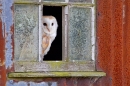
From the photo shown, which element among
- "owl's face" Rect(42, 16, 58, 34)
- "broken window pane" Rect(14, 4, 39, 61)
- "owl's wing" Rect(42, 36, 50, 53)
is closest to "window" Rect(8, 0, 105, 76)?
"broken window pane" Rect(14, 4, 39, 61)

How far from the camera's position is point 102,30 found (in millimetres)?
5723

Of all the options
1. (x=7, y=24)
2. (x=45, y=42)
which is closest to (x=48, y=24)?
(x=45, y=42)

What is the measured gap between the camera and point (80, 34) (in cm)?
570

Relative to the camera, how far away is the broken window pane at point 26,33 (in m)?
5.52

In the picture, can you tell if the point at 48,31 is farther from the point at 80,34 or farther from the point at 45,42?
the point at 80,34

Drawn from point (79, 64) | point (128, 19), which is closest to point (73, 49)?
point (79, 64)

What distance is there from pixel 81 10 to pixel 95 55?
0.36 meters

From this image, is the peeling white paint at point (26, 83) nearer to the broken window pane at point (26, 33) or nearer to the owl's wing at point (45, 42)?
the broken window pane at point (26, 33)

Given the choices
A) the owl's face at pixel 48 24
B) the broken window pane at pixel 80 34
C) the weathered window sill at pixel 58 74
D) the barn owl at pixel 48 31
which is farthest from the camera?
the owl's face at pixel 48 24

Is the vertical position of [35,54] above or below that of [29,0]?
below

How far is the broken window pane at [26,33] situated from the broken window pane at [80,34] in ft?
0.95

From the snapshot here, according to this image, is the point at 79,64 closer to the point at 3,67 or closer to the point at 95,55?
the point at 95,55

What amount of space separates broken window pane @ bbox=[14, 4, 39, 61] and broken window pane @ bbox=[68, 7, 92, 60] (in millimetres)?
290

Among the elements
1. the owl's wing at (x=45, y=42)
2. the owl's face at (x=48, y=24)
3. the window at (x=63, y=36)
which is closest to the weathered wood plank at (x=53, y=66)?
the window at (x=63, y=36)
